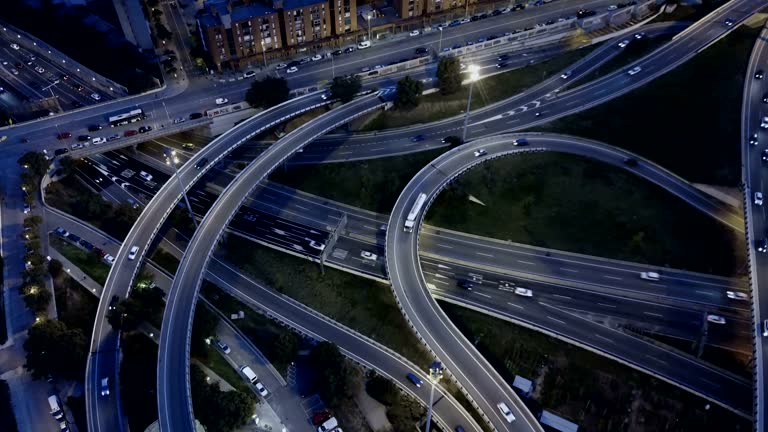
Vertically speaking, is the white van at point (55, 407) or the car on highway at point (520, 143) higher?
the car on highway at point (520, 143)

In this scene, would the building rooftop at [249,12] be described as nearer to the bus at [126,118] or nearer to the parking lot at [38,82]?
the bus at [126,118]

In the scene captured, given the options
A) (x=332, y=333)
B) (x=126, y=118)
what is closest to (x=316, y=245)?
(x=332, y=333)

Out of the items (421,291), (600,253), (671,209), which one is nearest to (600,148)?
(671,209)

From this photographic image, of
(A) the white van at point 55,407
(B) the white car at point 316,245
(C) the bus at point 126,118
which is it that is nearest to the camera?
(A) the white van at point 55,407

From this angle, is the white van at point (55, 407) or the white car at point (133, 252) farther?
the white car at point (133, 252)

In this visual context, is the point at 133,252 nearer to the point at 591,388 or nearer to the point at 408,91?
the point at 408,91

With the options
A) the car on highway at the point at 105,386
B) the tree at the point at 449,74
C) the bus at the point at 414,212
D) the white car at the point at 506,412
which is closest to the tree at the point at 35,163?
the car on highway at the point at 105,386
